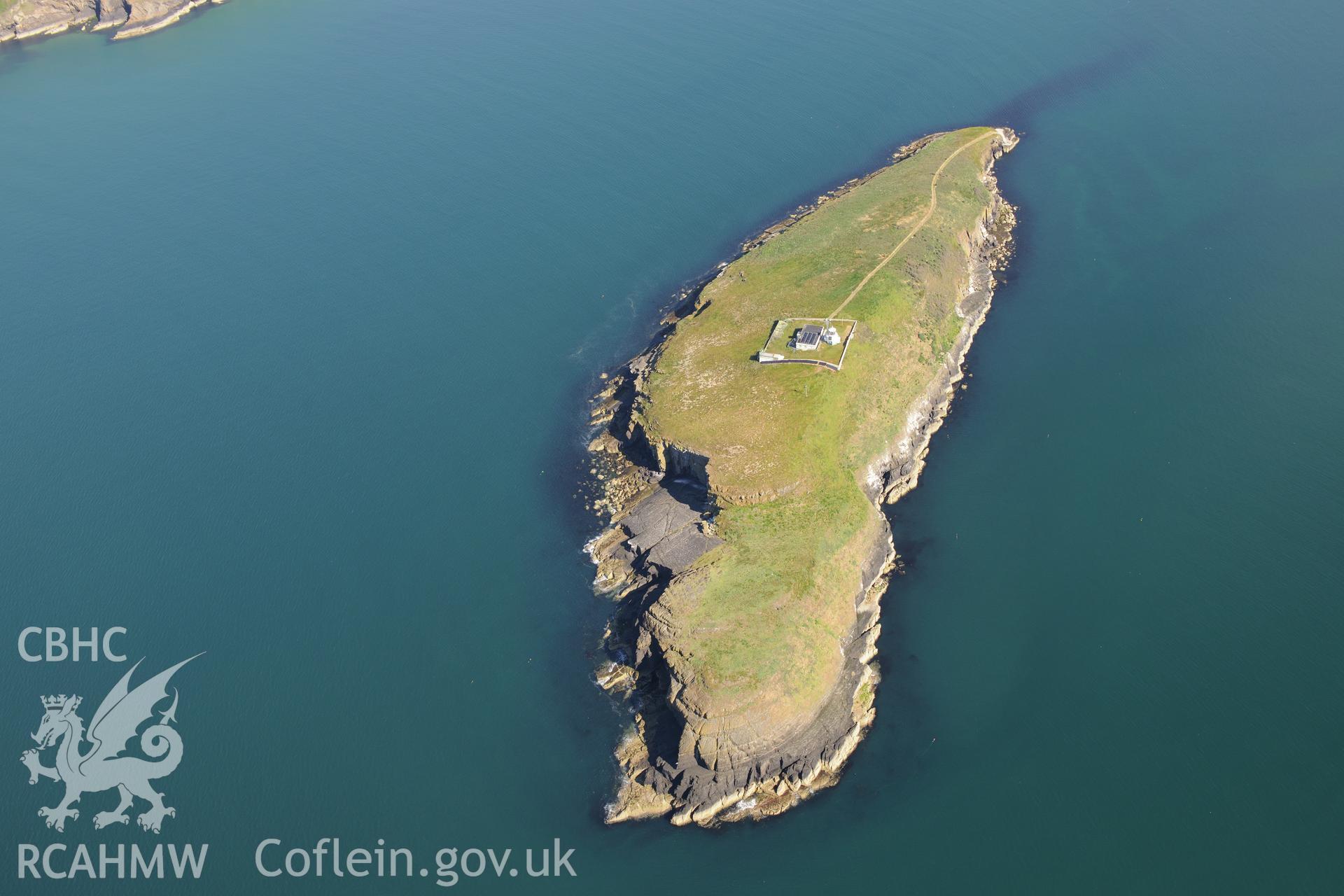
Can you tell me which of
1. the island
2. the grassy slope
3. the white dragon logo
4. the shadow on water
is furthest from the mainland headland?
the shadow on water

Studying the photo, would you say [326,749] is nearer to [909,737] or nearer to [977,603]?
[909,737]

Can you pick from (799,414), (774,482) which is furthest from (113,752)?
(799,414)

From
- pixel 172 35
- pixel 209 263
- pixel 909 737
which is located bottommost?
pixel 909 737

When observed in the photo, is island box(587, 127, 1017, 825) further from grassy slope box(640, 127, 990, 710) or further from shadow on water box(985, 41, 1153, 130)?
shadow on water box(985, 41, 1153, 130)

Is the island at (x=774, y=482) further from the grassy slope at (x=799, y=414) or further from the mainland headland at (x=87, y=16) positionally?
the mainland headland at (x=87, y=16)

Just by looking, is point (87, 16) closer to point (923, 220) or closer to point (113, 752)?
point (923, 220)

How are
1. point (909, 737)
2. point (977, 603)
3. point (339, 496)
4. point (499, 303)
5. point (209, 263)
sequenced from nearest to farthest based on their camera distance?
point (909, 737) → point (977, 603) → point (339, 496) → point (499, 303) → point (209, 263)

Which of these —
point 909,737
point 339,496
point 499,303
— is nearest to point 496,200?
point 499,303

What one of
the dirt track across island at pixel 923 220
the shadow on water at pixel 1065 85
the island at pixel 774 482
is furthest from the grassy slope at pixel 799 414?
the shadow on water at pixel 1065 85
